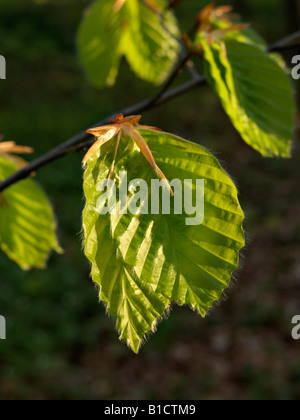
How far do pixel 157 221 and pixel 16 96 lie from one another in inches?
324

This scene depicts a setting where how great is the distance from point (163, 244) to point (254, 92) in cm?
26

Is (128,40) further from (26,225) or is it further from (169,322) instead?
(169,322)

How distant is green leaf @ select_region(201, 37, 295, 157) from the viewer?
0.55 metres

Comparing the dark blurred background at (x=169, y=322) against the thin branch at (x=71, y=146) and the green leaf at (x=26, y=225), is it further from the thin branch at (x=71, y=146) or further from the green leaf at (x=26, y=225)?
the thin branch at (x=71, y=146)

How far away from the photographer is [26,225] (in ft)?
2.61

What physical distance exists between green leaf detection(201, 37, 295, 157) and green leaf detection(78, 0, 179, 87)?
363 millimetres

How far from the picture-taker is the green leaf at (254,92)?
0.55 m

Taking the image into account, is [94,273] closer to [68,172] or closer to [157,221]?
[157,221]

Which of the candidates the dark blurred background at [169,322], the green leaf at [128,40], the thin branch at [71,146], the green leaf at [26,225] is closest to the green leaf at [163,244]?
the thin branch at [71,146]

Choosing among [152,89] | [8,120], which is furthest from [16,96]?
[152,89]

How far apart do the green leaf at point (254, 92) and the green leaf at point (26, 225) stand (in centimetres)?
35

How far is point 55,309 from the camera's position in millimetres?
4055

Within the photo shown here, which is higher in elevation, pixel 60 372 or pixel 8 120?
pixel 8 120

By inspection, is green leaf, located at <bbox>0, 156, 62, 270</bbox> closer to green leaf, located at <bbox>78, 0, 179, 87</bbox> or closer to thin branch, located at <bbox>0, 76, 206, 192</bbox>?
thin branch, located at <bbox>0, 76, 206, 192</bbox>
